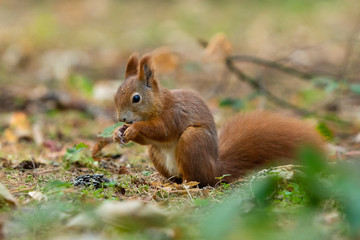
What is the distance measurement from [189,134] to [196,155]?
4.0 inches

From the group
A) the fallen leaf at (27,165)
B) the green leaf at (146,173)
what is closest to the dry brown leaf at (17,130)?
the fallen leaf at (27,165)

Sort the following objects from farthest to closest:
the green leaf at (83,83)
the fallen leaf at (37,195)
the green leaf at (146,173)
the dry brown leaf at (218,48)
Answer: the green leaf at (83,83) < the dry brown leaf at (218,48) < the green leaf at (146,173) < the fallen leaf at (37,195)

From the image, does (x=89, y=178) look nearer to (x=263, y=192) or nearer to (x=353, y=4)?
(x=263, y=192)

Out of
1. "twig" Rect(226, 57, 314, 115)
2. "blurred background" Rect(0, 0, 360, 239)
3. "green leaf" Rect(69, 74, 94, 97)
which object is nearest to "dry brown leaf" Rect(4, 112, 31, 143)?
"blurred background" Rect(0, 0, 360, 239)

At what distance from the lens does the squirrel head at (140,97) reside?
242cm

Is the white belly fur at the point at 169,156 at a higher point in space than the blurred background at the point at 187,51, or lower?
higher

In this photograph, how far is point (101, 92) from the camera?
513cm

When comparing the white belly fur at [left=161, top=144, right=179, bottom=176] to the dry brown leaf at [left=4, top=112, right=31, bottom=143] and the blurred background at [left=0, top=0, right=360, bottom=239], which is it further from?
the dry brown leaf at [left=4, top=112, right=31, bottom=143]

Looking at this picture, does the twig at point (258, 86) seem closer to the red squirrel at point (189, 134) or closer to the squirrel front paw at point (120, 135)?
the red squirrel at point (189, 134)

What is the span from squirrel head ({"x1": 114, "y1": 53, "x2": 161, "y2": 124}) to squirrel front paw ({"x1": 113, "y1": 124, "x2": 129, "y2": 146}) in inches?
2.4

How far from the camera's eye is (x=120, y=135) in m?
2.40

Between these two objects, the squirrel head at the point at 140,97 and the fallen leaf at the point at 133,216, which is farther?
the squirrel head at the point at 140,97

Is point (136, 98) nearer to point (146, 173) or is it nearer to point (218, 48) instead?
point (146, 173)

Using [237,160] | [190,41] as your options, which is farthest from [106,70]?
[237,160]
